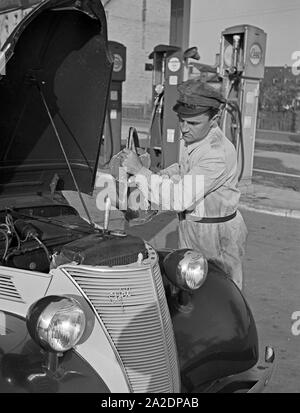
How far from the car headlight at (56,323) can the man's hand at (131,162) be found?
1190 mm

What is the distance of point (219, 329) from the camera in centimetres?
298

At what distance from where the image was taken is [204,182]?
11.3 ft

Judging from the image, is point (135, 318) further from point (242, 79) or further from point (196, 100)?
point (242, 79)

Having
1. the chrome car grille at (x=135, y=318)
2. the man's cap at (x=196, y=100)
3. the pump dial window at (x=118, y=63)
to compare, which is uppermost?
the pump dial window at (x=118, y=63)

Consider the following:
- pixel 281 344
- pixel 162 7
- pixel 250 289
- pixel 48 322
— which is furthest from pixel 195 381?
Answer: pixel 162 7

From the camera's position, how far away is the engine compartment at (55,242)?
2.53 metres

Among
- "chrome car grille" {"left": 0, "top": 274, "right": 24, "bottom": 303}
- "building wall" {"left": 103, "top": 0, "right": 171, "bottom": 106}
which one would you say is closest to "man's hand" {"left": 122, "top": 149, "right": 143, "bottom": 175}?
"chrome car grille" {"left": 0, "top": 274, "right": 24, "bottom": 303}

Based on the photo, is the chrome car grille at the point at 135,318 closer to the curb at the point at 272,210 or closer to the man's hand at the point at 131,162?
the man's hand at the point at 131,162

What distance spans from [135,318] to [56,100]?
179cm

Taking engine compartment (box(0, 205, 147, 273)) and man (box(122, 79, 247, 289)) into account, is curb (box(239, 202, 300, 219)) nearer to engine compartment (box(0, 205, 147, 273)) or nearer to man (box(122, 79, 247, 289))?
man (box(122, 79, 247, 289))

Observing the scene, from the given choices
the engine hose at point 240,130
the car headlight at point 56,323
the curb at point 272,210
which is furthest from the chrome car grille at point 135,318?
the engine hose at point 240,130
